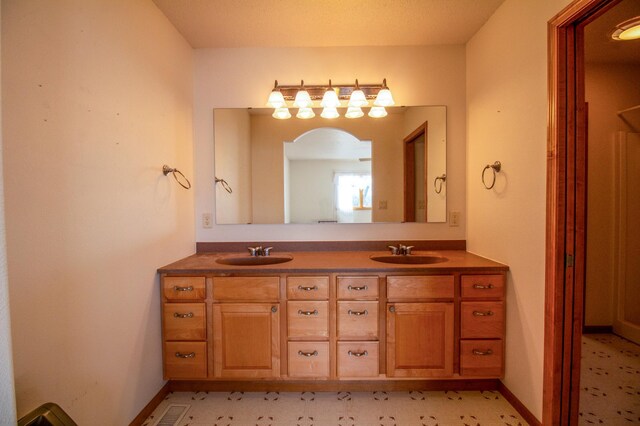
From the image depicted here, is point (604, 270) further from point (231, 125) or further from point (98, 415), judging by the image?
point (98, 415)

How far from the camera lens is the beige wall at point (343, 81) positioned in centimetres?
217

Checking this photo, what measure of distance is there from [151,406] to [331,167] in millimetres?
1951

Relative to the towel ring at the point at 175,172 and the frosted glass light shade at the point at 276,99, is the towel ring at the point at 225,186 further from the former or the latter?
the frosted glass light shade at the point at 276,99

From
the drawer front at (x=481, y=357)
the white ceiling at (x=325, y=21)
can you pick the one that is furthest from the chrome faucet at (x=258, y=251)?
the white ceiling at (x=325, y=21)

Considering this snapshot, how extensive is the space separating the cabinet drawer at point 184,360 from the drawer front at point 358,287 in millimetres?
930

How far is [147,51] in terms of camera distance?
1623 millimetres

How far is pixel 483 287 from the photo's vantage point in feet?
5.56

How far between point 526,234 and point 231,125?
2.16 m

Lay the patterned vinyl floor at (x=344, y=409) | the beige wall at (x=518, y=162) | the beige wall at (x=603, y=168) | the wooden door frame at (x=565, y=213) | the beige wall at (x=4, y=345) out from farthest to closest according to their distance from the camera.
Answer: the beige wall at (x=603, y=168) → the patterned vinyl floor at (x=344, y=409) → the beige wall at (x=518, y=162) → the wooden door frame at (x=565, y=213) → the beige wall at (x=4, y=345)

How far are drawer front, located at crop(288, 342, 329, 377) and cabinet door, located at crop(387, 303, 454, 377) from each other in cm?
40

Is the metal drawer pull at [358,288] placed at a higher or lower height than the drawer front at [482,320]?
higher

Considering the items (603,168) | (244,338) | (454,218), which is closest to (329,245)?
(244,338)

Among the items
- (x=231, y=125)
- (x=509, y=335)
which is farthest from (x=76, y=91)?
(x=509, y=335)

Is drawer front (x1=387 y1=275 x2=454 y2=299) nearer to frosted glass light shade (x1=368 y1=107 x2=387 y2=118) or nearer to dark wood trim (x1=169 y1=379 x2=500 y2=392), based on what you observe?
dark wood trim (x1=169 y1=379 x2=500 y2=392)
